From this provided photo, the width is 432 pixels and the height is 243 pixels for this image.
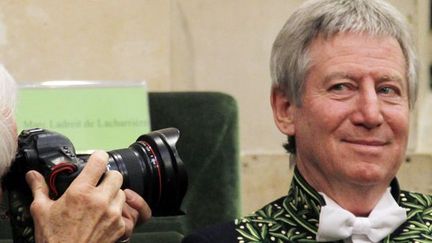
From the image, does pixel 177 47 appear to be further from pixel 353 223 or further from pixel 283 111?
pixel 353 223

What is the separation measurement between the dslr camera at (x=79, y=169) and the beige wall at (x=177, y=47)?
Result: 76 cm

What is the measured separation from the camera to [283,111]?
2041mm

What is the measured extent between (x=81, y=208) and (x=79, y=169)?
6cm

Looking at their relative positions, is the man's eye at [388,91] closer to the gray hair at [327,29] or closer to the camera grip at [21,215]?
the gray hair at [327,29]

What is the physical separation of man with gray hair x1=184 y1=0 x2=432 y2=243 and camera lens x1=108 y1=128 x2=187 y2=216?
0.27 ft

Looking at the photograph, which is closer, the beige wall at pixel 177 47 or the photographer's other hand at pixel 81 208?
the photographer's other hand at pixel 81 208

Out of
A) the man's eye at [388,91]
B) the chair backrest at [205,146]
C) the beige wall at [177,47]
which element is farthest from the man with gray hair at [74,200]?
the beige wall at [177,47]

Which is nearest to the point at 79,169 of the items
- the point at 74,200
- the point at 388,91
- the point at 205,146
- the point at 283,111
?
the point at 74,200

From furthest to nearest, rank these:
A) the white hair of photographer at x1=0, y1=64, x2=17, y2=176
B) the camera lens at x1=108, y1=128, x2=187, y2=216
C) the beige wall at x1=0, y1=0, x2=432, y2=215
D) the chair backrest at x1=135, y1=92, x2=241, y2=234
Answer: the beige wall at x1=0, y1=0, x2=432, y2=215 → the chair backrest at x1=135, y1=92, x2=241, y2=234 → the camera lens at x1=108, y1=128, x2=187, y2=216 → the white hair of photographer at x1=0, y1=64, x2=17, y2=176

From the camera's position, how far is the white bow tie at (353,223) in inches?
76.2

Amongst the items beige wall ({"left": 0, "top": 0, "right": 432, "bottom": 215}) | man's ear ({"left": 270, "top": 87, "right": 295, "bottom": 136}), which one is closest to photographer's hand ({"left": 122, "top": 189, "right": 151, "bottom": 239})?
man's ear ({"left": 270, "top": 87, "right": 295, "bottom": 136})

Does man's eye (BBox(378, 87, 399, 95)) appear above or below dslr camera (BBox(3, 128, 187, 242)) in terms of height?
above

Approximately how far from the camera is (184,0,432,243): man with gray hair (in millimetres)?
1944

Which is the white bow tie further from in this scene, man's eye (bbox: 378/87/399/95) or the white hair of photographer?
the white hair of photographer
